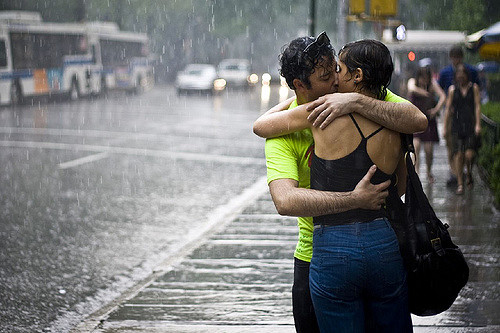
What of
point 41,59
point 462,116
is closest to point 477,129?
point 462,116

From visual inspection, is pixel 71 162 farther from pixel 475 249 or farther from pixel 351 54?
pixel 351 54

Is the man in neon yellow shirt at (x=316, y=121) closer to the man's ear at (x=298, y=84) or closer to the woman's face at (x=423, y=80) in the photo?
the man's ear at (x=298, y=84)

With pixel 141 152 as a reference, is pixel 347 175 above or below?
above

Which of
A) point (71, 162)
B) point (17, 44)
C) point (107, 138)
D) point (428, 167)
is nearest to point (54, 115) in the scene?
point (17, 44)

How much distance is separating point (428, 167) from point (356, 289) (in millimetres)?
8212

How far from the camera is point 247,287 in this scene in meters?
5.90

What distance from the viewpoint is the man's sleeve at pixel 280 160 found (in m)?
2.84

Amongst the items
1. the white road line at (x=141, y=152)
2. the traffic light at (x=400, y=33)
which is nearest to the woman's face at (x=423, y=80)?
the traffic light at (x=400, y=33)

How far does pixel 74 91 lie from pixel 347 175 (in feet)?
113

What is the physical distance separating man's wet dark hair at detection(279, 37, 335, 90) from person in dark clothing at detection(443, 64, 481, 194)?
7234 mm

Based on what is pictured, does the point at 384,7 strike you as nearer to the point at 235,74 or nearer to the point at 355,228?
the point at 355,228

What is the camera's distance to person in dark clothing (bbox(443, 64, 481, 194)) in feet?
31.4

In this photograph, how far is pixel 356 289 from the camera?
9.02ft

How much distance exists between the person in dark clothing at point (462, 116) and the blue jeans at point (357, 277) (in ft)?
23.5
